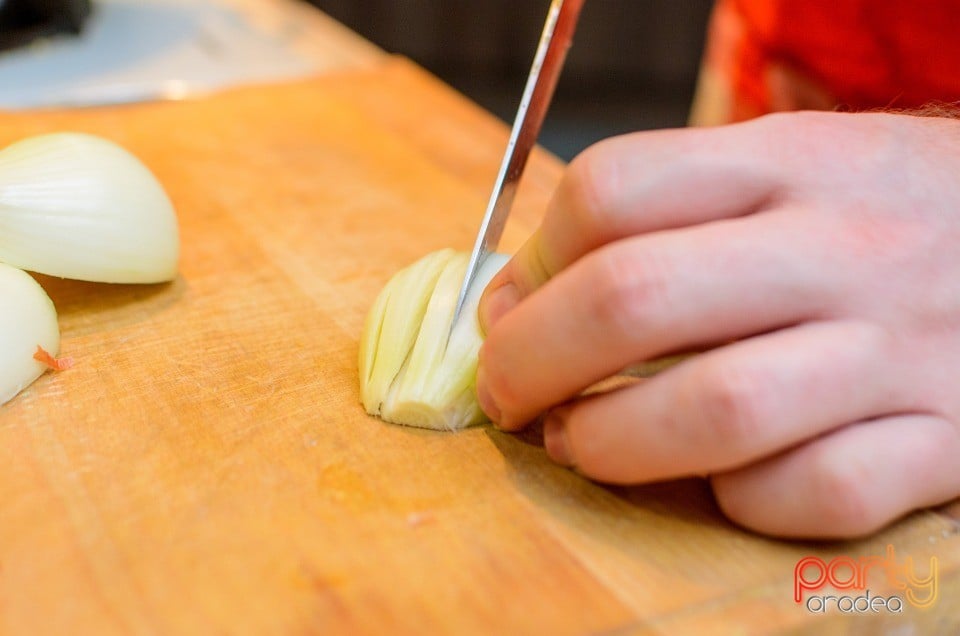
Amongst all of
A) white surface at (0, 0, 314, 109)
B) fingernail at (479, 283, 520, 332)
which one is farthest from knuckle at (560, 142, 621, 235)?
white surface at (0, 0, 314, 109)

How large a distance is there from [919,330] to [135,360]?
0.65m

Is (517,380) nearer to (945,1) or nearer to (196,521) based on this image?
(196,521)

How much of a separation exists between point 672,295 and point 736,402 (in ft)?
0.26

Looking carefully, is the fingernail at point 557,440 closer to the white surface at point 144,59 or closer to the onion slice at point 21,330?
the onion slice at point 21,330

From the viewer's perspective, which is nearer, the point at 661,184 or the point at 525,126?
the point at 661,184

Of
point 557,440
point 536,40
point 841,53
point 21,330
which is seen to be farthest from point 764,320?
point 536,40

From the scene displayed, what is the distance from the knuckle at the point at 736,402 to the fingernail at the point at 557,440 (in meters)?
0.13

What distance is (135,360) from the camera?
81 cm

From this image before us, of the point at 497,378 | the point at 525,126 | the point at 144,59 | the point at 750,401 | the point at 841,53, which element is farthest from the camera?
the point at 144,59

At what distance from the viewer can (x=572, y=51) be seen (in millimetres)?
3240

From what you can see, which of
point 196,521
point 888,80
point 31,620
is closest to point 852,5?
point 888,80

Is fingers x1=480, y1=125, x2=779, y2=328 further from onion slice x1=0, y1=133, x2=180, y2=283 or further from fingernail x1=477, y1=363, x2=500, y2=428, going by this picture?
onion slice x1=0, y1=133, x2=180, y2=283

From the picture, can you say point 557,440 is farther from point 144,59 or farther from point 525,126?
point 144,59

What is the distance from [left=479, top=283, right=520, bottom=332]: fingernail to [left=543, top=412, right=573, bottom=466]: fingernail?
3.7 inches
